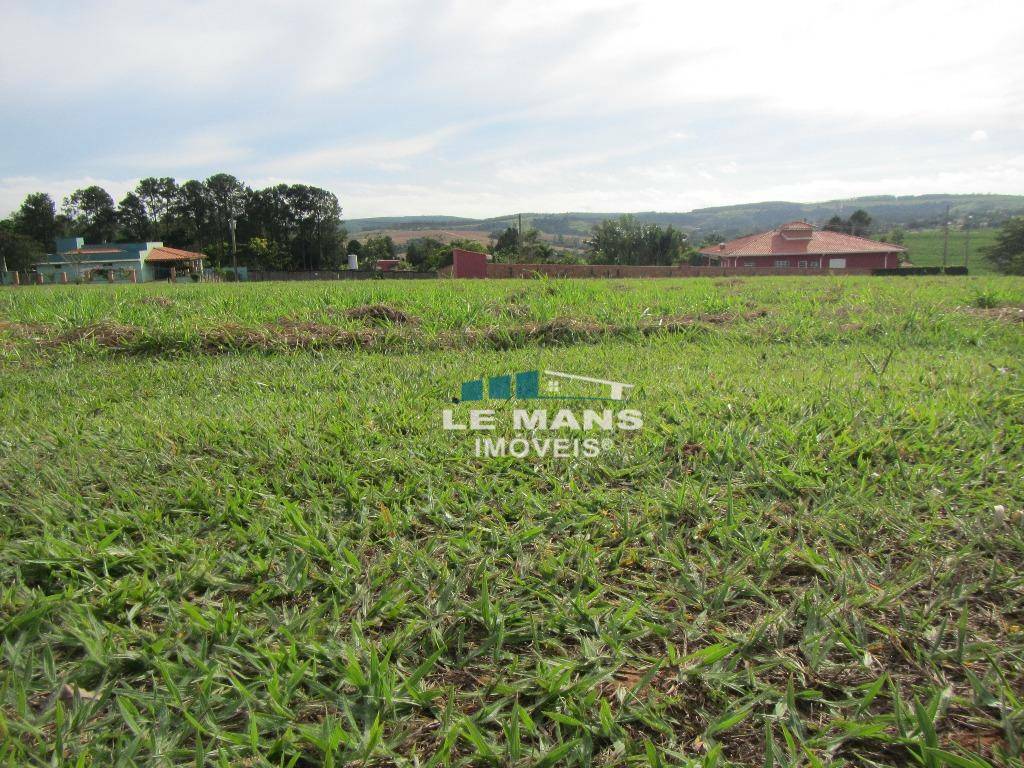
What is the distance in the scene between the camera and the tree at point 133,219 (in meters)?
61.2

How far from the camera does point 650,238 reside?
2031 inches

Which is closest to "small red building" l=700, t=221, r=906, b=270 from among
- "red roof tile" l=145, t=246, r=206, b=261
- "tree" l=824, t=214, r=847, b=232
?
"tree" l=824, t=214, r=847, b=232

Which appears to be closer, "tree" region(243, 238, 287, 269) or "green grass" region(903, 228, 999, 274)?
"green grass" region(903, 228, 999, 274)

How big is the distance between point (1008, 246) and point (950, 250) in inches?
530

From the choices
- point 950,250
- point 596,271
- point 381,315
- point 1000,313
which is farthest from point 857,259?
point 381,315

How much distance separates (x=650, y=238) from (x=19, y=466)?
2117 inches

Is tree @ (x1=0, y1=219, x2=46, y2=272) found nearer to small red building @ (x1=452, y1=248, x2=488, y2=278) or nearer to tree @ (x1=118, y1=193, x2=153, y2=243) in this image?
tree @ (x1=118, y1=193, x2=153, y2=243)

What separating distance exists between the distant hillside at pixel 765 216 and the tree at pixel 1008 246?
202ft

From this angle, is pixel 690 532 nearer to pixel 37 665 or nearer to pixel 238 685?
pixel 238 685

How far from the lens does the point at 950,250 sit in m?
58.1

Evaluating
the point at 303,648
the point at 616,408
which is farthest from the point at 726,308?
the point at 303,648

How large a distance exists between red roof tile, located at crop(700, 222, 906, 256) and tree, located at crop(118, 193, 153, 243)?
199ft

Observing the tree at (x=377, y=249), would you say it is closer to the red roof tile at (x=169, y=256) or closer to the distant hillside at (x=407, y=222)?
the red roof tile at (x=169, y=256)

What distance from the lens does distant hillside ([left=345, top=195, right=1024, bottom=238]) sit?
116 m
